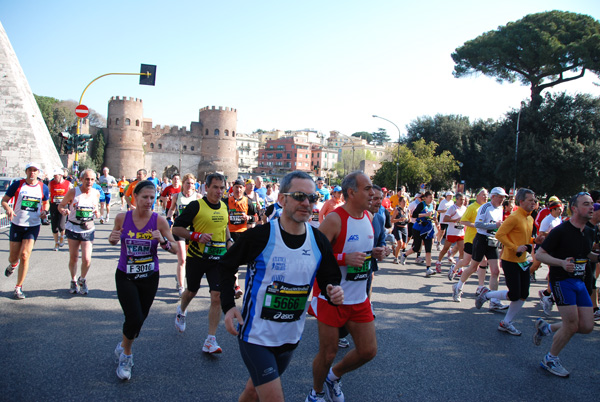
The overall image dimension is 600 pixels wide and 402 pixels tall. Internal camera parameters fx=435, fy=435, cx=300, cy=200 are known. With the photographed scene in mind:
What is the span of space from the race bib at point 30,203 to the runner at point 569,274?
674 cm

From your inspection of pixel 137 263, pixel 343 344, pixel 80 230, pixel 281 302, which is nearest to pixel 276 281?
pixel 281 302

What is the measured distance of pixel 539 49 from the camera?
3591 cm

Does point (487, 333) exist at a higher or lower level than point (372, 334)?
lower

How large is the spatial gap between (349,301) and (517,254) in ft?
9.52

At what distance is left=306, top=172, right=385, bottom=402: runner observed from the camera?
3334mm

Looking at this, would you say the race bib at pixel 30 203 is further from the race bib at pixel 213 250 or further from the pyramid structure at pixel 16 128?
the pyramid structure at pixel 16 128

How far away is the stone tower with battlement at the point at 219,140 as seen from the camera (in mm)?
78938

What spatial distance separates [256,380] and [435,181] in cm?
4045

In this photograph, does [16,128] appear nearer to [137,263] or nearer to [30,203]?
[30,203]

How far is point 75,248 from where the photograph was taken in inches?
254

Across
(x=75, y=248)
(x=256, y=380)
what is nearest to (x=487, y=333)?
(x=256, y=380)

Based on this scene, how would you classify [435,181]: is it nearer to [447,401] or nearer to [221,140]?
[447,401]

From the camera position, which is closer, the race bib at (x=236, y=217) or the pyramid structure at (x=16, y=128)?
the race bib at (x=236, y=217)

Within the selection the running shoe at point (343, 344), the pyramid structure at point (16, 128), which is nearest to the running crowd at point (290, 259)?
the running shoe at point (343, 344)
